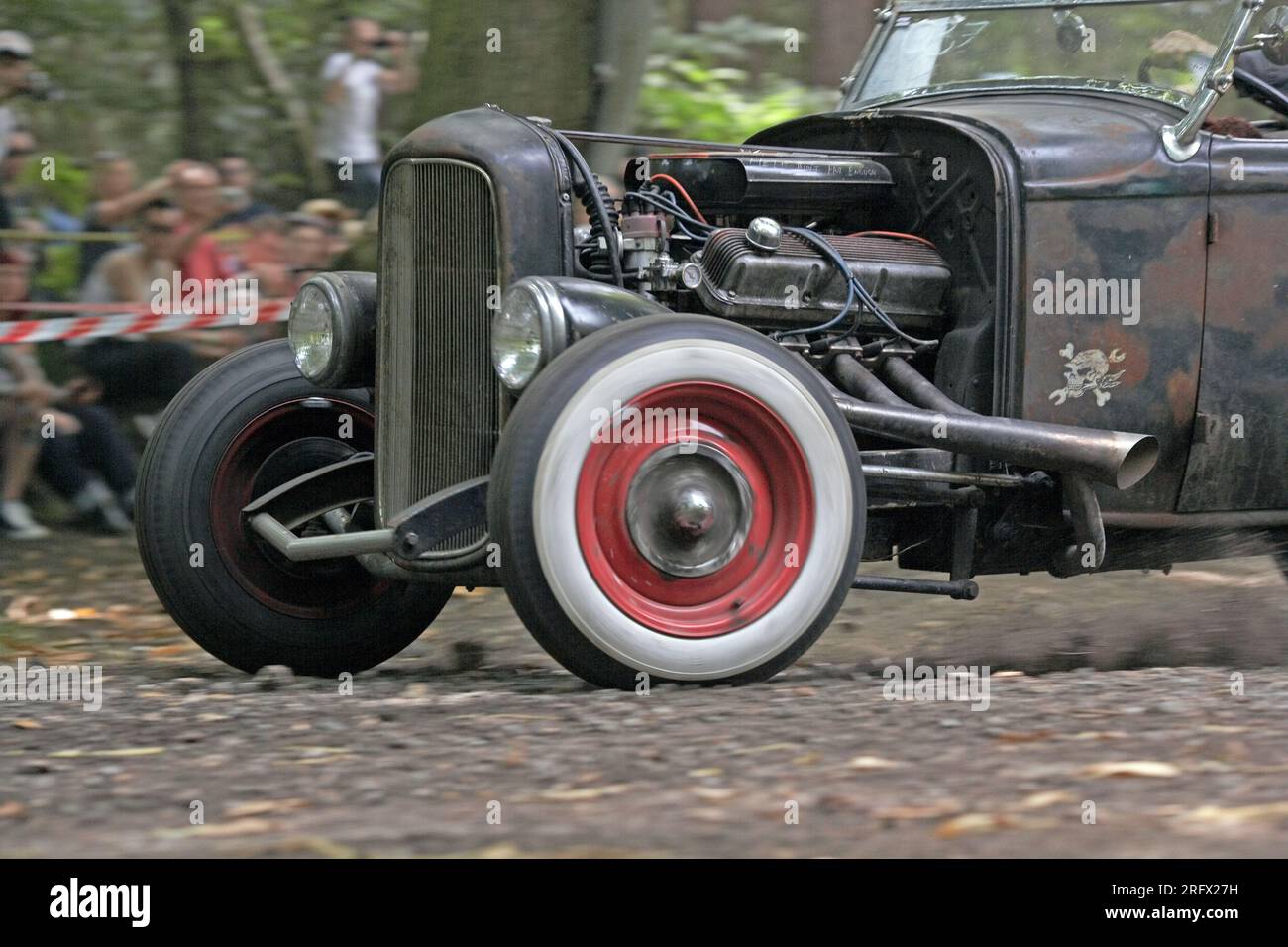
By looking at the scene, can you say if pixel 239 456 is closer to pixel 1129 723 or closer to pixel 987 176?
pixel 987 176

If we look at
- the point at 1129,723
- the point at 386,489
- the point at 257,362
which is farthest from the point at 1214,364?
the point at 257,362

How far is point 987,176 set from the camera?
17.8 ft

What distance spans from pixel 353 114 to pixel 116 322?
62.5 inches

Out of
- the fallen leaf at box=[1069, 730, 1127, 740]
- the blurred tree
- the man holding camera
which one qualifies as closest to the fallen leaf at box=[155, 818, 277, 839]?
the fallen leaf at box=[1069, 730, 1127, 740]

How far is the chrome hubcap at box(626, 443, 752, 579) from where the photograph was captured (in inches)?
183

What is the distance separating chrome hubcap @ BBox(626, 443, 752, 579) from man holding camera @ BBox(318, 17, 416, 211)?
4.63m

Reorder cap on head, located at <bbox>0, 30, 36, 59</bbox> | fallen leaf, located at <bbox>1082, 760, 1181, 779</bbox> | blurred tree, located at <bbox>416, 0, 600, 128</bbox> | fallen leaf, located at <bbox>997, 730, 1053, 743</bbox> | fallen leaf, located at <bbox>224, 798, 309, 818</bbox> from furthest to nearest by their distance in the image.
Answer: cap on head, located at <bbox>0, 30, 36, 59</bbox> < blurred tree, located at <bbox>416, 0, 600, 128</bbox> < fallen leaf, located at <bbox>997, 730, 1053, 743</bbox> < fallen leaf, located at <bbox>1082, 760, 1181, 779</bbox> < fallen leaf, located at <bbox>224, 798, 309, 818</bbox>

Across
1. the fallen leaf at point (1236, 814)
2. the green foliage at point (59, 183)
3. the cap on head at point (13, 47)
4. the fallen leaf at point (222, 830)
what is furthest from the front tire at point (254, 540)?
the green foliage at point (59, 183)

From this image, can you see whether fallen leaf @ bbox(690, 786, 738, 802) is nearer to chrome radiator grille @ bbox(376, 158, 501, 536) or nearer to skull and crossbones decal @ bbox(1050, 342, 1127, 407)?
chrome radiator grille @ bbox(376, 158, 501, 536)

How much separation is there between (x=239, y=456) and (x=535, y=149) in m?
1.40

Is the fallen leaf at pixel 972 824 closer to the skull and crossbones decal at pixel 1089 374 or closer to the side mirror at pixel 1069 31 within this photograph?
the skull and crossbones decal at pixel 1089 374

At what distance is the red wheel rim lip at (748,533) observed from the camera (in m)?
4.57

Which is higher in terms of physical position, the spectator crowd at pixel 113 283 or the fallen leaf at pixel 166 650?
the spectator crowd at pixel 113 283

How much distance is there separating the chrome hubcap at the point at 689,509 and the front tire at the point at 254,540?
114 centimetres
